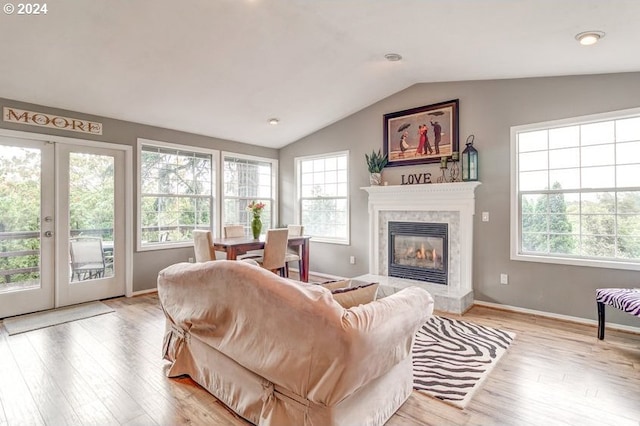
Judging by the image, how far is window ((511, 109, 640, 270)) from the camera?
10.9 feet

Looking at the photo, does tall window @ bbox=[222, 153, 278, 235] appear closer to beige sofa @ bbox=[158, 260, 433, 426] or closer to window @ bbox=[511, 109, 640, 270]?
beige sofa @ bbox=[158, 260, 433, 426]

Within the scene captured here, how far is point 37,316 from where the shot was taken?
3754 mm

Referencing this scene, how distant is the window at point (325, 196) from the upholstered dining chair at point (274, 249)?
4.59 feet

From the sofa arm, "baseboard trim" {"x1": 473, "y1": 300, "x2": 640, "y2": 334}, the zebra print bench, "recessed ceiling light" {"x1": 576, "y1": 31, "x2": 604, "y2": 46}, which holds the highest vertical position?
"recessed ceiling light" {"x1": 576, "y1": 31, "x2": 604, "y2": 46}

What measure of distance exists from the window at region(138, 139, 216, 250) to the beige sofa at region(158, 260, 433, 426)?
10.1 ft

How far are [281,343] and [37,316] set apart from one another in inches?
151

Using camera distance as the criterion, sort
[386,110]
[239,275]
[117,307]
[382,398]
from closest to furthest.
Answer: [239,275], [382,398], [117,307], [386,110]

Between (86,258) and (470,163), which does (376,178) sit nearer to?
(470,163)

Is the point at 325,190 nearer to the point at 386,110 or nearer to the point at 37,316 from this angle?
the point at 386,110

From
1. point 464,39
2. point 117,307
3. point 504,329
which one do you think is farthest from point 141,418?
point 464,39

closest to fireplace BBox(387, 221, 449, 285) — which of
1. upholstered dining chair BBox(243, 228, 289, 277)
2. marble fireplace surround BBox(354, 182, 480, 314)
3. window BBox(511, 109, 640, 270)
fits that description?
marble fireplace surround BBox(354, 182, 480, 314)

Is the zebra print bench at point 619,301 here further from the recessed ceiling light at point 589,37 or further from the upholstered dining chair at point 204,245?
the upholstered dining chair at point 204,245

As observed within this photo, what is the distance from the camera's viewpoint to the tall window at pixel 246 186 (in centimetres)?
584

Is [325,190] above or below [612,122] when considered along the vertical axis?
below
